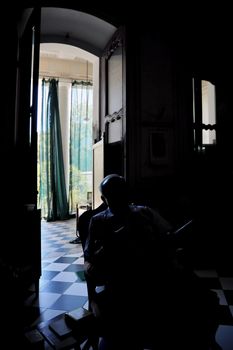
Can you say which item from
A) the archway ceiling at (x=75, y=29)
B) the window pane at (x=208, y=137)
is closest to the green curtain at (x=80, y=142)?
the archway ceiling at (x=75, y=29)

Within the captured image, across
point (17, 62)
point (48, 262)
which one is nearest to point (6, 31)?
point (17, 62)

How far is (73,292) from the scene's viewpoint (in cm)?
271

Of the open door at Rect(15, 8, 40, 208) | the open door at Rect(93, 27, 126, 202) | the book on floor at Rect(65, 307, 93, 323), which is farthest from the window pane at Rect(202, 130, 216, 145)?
the book on floor at Rect(65, 307, 93, 323)

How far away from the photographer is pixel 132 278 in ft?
4.47

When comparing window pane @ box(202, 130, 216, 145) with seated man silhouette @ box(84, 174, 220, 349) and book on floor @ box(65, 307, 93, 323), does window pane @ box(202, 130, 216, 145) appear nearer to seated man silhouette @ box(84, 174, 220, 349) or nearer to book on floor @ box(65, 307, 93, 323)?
seated man silhouette @ box(84, 174, 220, 349)

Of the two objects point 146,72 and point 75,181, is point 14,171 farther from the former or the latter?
point 75,181

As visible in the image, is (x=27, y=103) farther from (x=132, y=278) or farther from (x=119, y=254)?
(x=132, y=278)

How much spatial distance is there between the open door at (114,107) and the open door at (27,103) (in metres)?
1.19

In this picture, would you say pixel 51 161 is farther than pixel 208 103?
Yes

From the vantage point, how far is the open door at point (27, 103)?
2686 millimetres

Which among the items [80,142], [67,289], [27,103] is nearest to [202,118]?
[27,103]

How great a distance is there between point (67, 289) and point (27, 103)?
2032 millimetres

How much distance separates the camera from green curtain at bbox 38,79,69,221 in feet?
24.7

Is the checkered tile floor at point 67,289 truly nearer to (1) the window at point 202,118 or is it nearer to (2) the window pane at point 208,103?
(1) the window at point 202,118
